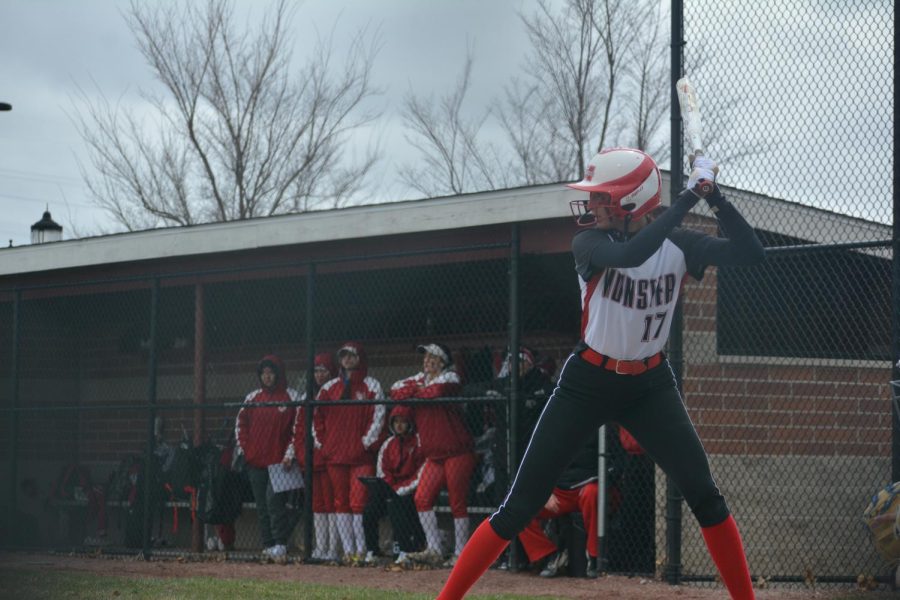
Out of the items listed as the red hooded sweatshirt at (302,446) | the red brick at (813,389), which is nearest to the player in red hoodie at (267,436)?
the red hooded sweatshirt at (302,446)

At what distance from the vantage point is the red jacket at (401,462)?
1058 cm

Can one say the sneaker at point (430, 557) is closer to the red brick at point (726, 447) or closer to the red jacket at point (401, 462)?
the red jacket at point (401, 462)

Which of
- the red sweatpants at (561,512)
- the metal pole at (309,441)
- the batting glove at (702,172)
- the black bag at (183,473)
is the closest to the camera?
the batting glove at (702,172)

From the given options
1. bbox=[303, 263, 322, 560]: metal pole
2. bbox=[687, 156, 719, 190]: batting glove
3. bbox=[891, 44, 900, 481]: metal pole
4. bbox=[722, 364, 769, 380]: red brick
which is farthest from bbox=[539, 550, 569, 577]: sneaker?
bbox=[687, 156, 719, 190]: batting glove

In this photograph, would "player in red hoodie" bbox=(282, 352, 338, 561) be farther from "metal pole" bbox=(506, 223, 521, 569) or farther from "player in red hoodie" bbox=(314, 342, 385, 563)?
"metal pole" bbox=(506, 223, 521, 569)

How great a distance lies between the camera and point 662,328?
521cm

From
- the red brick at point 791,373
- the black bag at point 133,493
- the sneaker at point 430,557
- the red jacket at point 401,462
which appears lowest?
the sneaker at point 430,557

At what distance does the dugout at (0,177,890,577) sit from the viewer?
9.30 metres

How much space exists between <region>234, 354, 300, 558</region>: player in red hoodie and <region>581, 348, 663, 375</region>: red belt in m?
6.55

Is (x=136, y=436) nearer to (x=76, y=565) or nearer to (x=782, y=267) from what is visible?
(x=76, y=565)

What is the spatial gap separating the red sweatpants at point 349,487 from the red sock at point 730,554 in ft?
19.7

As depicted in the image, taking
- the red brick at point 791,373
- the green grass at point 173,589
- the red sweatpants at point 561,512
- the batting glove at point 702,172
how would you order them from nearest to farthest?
the batting glove at point 702,172, the green grass at point 173,589, the red sweatpants at point 561,512, the red brick at point 791,373

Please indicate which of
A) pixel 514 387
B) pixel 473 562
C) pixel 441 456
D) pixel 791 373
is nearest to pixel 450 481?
pixel 441 456

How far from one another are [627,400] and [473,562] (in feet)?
2.99
